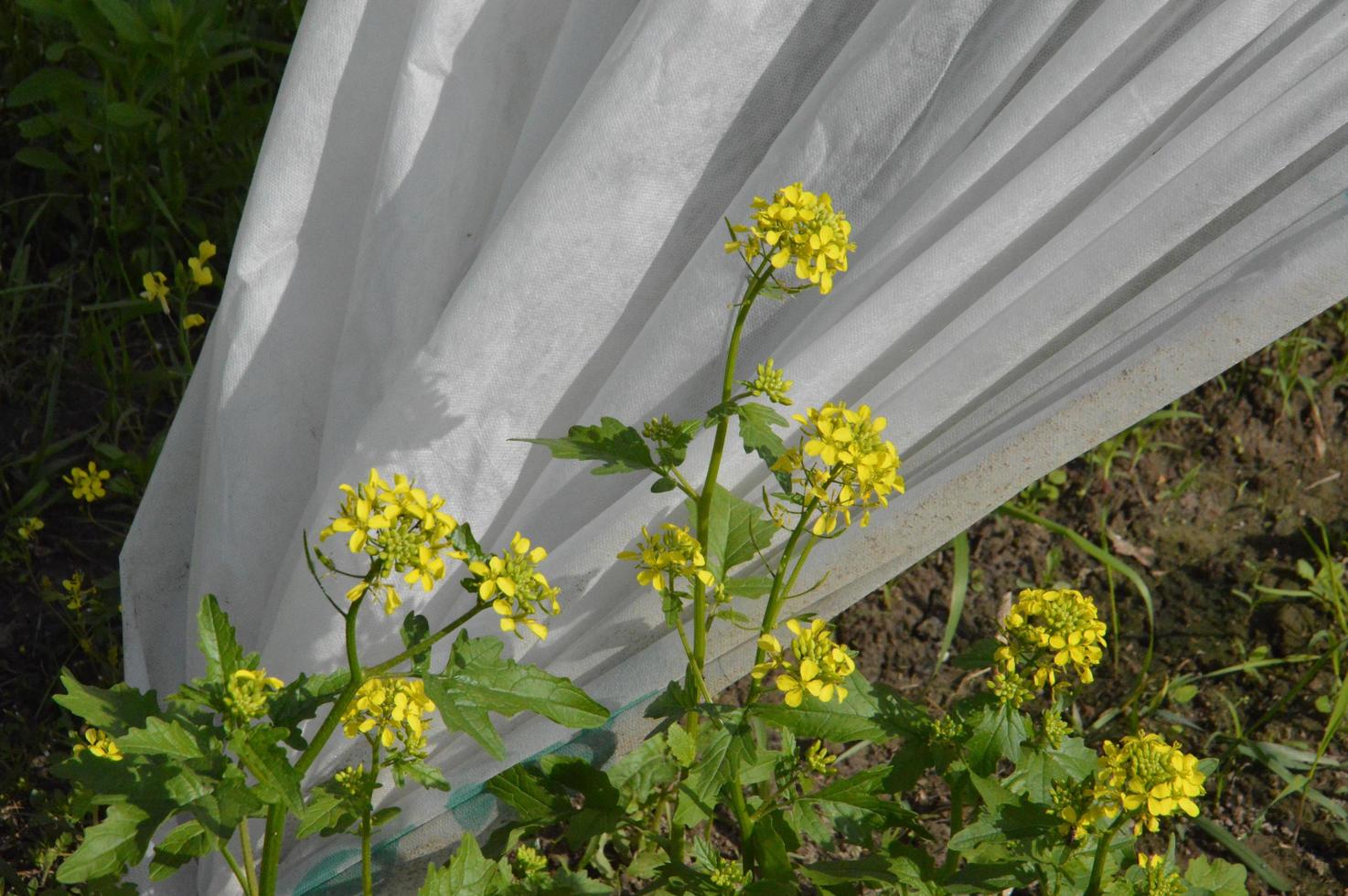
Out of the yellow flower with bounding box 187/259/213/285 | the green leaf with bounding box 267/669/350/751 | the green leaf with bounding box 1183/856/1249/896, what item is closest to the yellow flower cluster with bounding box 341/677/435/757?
the green leaf with bounding box 267/669/350/751

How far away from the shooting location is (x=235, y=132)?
2.61 metres

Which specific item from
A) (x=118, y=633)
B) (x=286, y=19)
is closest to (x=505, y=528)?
(x=118, y=633)

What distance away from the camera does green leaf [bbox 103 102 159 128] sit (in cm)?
240

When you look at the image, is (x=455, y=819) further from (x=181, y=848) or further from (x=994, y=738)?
(x=994, y=738)

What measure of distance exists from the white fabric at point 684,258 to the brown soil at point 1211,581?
2.16 feet

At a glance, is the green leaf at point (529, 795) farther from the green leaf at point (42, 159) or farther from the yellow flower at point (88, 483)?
the green leaf at point (42, 159)

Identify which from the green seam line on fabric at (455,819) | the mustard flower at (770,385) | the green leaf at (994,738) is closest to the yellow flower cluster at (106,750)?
the green seam line on fabric at (455,819)

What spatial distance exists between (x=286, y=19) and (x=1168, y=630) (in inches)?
87.3

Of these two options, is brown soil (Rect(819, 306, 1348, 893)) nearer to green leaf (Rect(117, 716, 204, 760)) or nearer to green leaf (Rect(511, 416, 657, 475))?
green leaf (Rect(511, 416, 657, 475))

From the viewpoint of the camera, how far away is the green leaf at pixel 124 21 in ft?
7.64

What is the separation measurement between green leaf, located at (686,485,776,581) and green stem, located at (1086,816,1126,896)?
472mm

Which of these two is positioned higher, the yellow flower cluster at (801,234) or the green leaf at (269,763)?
the yellow flower cluster at (801,234)

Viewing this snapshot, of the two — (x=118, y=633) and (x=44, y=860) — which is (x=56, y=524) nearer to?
(x=118, y=633)

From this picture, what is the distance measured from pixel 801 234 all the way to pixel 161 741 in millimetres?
762
